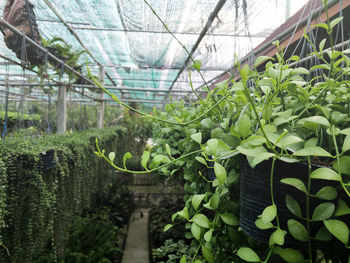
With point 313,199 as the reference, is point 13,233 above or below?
below

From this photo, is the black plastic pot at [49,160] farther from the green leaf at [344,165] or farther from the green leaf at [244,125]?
the green leaf at [344,165]

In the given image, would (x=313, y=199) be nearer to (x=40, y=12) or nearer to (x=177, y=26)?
(x=177, y=26)

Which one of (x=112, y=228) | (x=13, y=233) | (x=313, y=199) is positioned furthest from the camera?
(x=112, y=228)

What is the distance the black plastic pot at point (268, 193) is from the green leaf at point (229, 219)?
50mm

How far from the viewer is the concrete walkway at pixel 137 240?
9.69ft

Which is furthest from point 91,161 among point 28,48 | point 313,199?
point 313,199

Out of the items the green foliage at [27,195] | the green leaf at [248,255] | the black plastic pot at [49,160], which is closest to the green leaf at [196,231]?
the green leaf at [248,255]

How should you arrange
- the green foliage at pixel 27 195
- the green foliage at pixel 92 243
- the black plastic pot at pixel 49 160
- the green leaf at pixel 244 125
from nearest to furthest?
1. the green leaf at pixel 244 125
2. the green foliage at pixel 27 195
3. the black plastic pot at pixel 49 160
4. the green foliage at pixel 92 243

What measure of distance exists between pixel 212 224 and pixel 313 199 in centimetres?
21

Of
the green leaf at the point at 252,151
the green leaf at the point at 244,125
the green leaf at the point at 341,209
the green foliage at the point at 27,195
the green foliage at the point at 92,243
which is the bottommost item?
the green foliage at the point at 92,243

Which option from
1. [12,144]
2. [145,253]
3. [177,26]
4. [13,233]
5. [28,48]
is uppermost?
[177,26]

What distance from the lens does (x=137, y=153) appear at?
24.7ft

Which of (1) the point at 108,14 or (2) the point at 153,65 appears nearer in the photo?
(1) the point at 108,14

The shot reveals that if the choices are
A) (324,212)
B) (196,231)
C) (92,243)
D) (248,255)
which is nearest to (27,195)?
(196,231)
